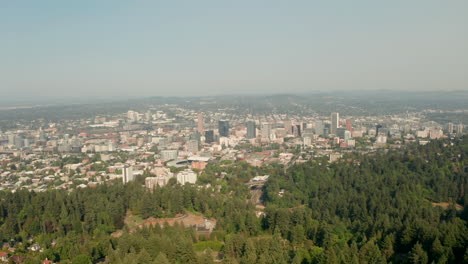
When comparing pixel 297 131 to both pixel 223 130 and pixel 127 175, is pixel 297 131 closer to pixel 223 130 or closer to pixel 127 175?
pixel 223 130

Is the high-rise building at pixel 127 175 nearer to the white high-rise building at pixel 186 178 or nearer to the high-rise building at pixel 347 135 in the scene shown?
the white high-rise building at pixel 186 178

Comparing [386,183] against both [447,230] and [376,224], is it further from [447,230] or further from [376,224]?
[447,230]

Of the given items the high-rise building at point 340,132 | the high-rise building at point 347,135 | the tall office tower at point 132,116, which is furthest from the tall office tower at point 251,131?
the tall office tower at point 132,116

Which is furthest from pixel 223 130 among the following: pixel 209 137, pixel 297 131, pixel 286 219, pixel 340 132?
pixel 286 219

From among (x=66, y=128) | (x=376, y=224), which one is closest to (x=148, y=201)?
(x=376, y=224)

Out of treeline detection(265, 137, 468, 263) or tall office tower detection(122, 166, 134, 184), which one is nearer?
treeline detection(265, 137, 468, 263)

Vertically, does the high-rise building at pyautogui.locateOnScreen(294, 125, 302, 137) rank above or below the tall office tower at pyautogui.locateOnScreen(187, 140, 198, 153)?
above

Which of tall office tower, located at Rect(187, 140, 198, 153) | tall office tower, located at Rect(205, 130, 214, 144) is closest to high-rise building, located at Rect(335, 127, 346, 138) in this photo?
tall office tower, located at Rect(205, 130, 214, 144)

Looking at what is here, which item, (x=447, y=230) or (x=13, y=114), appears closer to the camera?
Answer: (x=447, y=230)

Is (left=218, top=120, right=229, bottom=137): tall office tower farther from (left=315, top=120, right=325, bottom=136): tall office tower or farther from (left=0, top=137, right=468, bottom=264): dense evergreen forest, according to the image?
(left=0, top=137, right=468, bottom=264): dense evergreen forest
